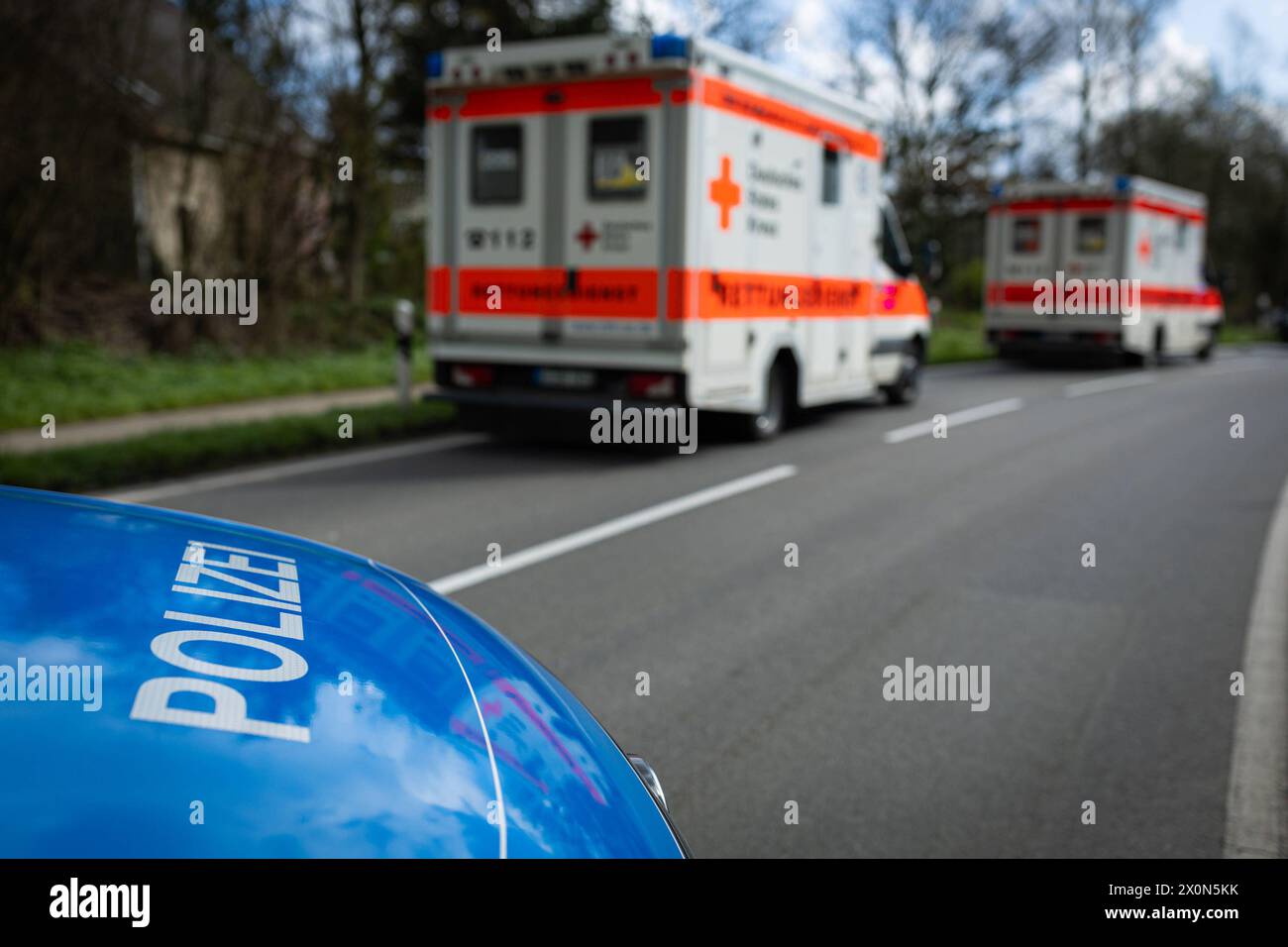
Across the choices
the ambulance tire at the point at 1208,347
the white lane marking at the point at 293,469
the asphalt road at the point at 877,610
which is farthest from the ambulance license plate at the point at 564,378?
the ambulance tire at the point at 1208,347

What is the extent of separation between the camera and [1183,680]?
543cm

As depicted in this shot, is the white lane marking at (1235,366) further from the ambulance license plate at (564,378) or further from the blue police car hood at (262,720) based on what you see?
the blue police car hood at (262,720)

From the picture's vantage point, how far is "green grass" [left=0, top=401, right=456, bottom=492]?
353 inches

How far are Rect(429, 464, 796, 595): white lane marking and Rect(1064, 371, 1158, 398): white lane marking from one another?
29.9 ft

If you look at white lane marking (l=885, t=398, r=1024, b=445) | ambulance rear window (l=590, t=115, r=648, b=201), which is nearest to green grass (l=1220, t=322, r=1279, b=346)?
white lane marking (l=885, t=398, r=1024, b=445)

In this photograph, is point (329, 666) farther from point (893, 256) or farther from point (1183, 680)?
point (893, 256)

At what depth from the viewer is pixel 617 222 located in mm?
10812

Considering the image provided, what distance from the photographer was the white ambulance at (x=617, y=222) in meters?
10.6

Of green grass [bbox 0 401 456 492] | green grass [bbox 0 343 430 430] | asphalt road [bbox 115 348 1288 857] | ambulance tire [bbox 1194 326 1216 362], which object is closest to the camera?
asphalt road [bbox 115 348 1288 857]

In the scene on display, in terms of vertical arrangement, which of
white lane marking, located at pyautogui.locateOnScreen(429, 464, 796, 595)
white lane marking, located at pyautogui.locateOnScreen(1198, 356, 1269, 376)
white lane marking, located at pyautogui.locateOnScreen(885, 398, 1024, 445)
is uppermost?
white lane marking, located at pyautogui.locateOnScreen(1198, 356, 1269, 376)

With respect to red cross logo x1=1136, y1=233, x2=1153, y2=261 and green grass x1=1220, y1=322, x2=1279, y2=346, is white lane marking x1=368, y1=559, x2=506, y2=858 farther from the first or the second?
green grass x1=1220, y1=322, x2=1279, y2=346

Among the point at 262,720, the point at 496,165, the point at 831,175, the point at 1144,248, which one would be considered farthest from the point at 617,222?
the point at 1144,248

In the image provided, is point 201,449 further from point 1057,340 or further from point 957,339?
point 957,339

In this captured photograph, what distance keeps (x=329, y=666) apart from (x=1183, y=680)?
174 inches
